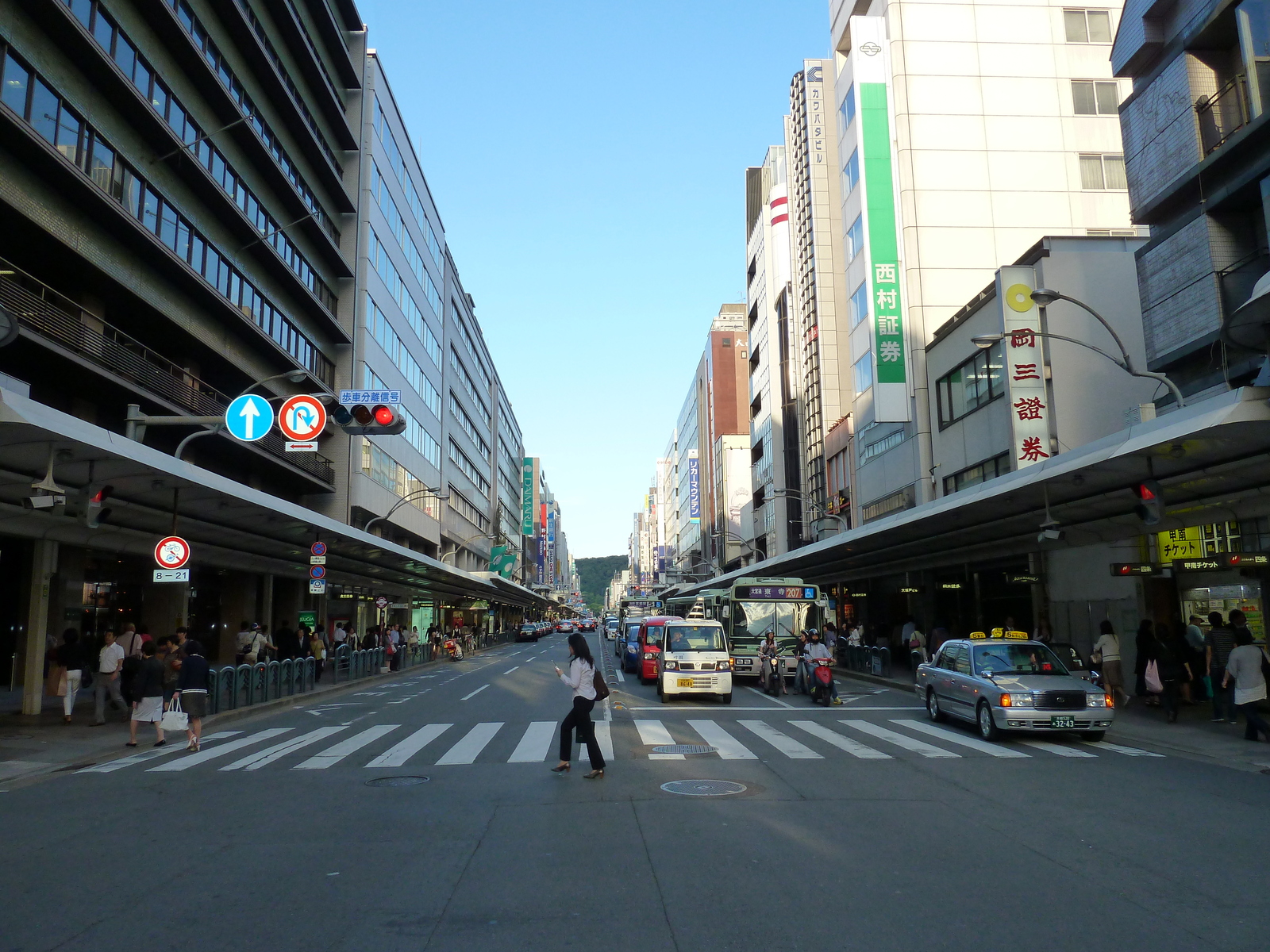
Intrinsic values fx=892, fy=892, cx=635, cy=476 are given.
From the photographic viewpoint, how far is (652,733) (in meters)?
15.8

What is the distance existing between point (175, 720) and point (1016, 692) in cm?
1360

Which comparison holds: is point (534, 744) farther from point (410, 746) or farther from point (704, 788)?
point (704, 788)

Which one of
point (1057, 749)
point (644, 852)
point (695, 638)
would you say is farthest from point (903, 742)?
point (695, 638)

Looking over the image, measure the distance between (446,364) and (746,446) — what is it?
118 feet

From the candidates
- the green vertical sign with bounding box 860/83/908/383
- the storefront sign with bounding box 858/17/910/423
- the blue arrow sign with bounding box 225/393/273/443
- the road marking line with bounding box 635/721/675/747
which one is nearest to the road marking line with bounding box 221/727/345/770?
the blue arrow sign with bounding box 225/393/273/443

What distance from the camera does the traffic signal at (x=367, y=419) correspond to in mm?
13508

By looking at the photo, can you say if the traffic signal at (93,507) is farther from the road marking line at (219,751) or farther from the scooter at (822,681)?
the scooter at (822,681)

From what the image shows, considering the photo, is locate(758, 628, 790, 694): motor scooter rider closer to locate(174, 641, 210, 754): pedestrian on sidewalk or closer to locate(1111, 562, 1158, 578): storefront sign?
locate(1111, 562, 1158, 578): storefront sign

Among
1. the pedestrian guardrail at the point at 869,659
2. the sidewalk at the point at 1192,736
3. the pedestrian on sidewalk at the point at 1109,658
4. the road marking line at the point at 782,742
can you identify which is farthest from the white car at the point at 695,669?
the pedestrian guardrail at the point at 869,659

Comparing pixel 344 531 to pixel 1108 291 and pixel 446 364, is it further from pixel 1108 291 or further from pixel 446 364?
pixel 446 364

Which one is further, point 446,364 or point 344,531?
point 446,364

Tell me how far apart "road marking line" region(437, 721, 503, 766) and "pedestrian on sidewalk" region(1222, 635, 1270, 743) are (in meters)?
11.9

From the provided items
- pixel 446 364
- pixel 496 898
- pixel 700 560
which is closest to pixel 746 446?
pixel 700 560

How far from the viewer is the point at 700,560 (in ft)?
365
